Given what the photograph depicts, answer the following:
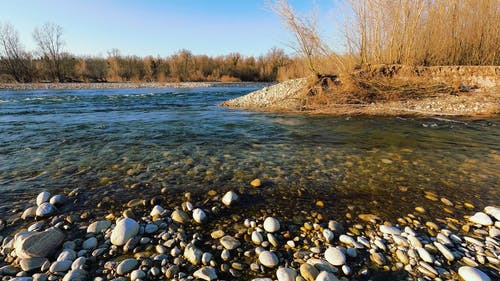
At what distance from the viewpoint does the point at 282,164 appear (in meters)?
4.61

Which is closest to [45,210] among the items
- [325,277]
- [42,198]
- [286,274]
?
[42,198]

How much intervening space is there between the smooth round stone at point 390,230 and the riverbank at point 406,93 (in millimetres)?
8448

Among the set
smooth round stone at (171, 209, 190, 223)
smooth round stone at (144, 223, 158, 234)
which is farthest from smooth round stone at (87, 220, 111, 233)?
smooth round stone at (171, 209, 190, 223)

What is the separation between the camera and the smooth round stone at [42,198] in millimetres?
3078

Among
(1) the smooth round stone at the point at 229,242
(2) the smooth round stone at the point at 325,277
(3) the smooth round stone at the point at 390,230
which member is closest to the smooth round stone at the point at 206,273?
(1) the smooth round stone at the point at 229,242

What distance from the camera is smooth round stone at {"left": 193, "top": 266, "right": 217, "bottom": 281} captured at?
193 centimetres

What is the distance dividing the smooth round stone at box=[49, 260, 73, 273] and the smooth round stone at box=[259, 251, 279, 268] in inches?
60.8

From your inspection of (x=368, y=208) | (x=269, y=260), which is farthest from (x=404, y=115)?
(x=269, y=260)

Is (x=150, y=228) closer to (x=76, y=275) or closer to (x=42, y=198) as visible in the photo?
(x=76, y=275)

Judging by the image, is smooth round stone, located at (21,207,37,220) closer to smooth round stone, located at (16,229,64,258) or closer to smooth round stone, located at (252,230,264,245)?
smooth round stone, located at (16,229,64,258)

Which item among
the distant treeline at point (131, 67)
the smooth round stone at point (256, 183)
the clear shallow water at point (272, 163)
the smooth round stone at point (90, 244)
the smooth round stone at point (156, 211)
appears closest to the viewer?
the smooth round stone at point (90, 244)

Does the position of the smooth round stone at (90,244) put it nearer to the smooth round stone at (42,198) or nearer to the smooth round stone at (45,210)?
the smooth round stone at (45,210)

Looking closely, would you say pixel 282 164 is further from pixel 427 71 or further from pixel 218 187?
pixel 427 71

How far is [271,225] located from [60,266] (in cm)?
181
